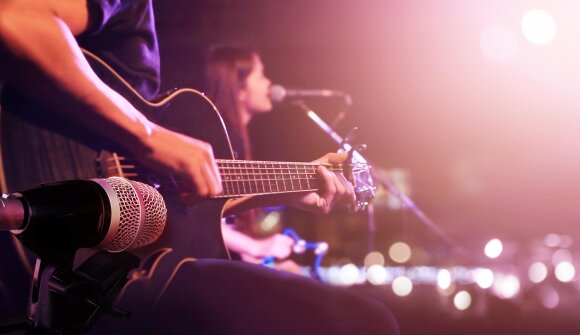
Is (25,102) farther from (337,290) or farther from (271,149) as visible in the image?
(337,290)

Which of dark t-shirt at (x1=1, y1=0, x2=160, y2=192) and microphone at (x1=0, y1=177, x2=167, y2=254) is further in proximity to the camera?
dark t-shirt at (x1=1, y1=0, x2=160, y2=192)

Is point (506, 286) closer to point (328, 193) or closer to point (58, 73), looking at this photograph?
point (328, 193)

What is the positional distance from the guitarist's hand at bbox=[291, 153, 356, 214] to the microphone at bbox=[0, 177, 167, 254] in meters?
1.07

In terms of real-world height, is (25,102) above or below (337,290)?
below

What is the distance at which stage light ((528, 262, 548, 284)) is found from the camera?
315 cm

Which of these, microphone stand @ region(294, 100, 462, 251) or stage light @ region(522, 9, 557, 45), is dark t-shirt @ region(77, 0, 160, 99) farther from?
stage light @ region(522, 9, 557, 45)

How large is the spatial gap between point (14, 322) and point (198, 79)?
1.25 m

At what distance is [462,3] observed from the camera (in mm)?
2789

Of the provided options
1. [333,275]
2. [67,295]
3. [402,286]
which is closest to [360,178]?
[333,275]

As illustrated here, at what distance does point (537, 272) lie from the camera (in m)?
3.20

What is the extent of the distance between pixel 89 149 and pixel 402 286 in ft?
5.13

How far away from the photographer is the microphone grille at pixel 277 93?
2363 mm

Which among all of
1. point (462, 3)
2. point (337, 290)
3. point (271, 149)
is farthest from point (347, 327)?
point (462, 3)

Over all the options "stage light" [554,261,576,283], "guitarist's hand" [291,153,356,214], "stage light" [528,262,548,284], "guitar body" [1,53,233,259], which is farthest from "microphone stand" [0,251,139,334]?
"stage light" [554,261,576,283]
